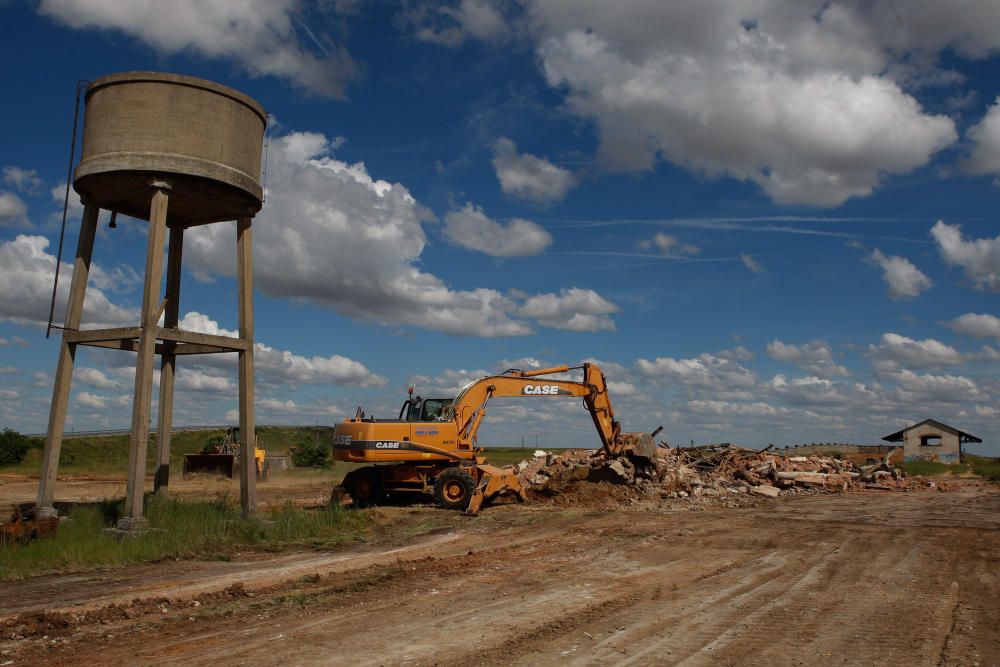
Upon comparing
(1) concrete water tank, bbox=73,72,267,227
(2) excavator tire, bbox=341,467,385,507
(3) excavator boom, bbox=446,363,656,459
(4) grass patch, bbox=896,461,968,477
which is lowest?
(2) excavator tire, bbox=341,467,385,507

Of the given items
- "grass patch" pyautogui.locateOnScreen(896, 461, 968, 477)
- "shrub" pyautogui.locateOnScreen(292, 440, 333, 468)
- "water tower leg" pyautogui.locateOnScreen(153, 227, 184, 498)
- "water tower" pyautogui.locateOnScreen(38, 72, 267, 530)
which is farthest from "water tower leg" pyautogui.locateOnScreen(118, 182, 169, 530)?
"grass patch" pyautogui.locateOnScreen(896, 461, 968, 477)

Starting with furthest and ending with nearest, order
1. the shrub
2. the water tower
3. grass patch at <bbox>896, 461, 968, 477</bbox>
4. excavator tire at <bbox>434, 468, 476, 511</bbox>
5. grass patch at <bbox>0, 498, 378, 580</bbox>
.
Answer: the shrub
grass patch at <bbox>896, 461, 968, 477</bbox>
excavator tire at <bbox>434, 468, 476, 511</bbox>
the water tower
grass patch at <bbox>0, 498, 378, 580</bbox>

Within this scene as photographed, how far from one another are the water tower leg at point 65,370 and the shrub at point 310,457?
31459mm

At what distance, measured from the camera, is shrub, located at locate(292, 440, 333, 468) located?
46.4m

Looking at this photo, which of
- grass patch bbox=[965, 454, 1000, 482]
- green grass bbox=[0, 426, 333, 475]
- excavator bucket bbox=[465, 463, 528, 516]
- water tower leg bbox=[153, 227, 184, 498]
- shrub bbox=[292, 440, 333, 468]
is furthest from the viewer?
shrub bbox=[292, 440, 333, 468]

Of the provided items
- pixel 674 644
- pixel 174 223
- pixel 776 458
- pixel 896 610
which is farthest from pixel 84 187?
pixel 776 458

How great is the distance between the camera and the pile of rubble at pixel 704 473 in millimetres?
23047

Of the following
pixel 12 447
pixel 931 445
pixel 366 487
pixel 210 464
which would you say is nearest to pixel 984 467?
pixel 931 445

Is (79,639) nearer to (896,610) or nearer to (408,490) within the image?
(896,610)

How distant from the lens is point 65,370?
15.2 m

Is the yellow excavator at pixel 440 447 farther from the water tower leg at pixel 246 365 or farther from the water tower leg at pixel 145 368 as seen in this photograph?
the water tower leg at pixel 145 368

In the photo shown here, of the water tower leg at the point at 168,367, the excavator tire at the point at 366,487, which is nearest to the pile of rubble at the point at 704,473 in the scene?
the excavator tire at the point at 366,487

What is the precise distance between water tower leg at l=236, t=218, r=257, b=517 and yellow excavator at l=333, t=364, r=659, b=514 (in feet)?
12.9

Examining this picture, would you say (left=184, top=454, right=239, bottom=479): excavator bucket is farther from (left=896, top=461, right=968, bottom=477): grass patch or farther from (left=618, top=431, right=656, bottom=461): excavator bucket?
(left=896, top=461, right=968, bottom=477): grass patch
